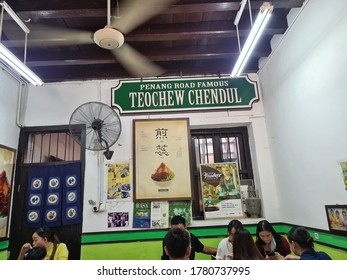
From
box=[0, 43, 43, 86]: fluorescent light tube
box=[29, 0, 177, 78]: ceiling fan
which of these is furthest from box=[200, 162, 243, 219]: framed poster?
box=[0, 43, 43, 86]: fluorescent light tube

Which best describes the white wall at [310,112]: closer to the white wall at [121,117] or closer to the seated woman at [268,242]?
the white wall at [121,117]

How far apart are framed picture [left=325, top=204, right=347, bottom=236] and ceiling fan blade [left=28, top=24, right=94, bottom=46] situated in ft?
10.7

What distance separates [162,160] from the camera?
3695 mm

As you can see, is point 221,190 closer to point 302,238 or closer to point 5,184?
point 302,238

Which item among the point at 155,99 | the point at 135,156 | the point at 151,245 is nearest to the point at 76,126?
the point at 135,156

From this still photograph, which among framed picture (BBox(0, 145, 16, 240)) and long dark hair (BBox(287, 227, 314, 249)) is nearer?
long dark hair (BBox(287, 227, 314, 249))

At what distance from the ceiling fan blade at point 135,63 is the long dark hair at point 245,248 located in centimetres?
262

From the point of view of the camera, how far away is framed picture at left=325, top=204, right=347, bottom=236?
7.44ft

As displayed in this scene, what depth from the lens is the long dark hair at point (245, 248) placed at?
1.92 meters

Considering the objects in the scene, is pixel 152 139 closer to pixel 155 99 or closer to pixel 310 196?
pixel 155 99

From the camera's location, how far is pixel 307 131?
8.98ft

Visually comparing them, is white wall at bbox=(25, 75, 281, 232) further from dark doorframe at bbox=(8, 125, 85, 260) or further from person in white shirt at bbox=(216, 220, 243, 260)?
person in white shirt at bbox=(216, 220, 243, 260)

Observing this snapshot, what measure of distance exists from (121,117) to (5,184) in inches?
70.8

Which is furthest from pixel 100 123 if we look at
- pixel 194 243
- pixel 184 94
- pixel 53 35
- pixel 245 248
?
pixel 245 248
